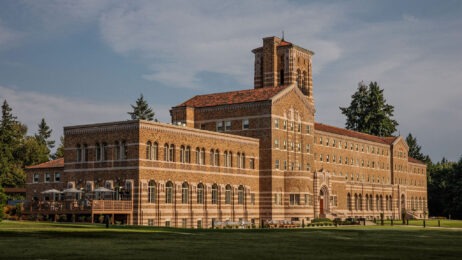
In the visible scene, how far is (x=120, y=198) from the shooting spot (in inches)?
2542

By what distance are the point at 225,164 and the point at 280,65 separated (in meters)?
27.5

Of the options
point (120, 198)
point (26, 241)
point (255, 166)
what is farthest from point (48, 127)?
point (26, 241)

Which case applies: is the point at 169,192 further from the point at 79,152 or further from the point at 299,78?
the point at 299,78

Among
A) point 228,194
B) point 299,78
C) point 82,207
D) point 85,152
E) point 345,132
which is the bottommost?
point 82,207

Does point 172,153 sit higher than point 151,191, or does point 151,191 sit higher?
point 172,153

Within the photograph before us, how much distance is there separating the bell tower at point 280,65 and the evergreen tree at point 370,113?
46.5 metres

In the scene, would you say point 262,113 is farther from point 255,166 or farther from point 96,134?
point 96,134

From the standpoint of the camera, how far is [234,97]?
8450 centimetres

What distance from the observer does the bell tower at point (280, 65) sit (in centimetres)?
9788

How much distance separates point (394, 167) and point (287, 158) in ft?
163

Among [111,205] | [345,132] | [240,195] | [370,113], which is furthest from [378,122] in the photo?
[111,205]

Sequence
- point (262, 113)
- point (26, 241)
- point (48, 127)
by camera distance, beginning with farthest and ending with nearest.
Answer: point (48, 127) → point (262, 113) → point (26, 241)

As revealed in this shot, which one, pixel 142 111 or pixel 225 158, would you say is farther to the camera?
pixel 142 111

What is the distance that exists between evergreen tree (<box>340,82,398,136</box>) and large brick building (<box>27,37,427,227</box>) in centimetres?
2864
